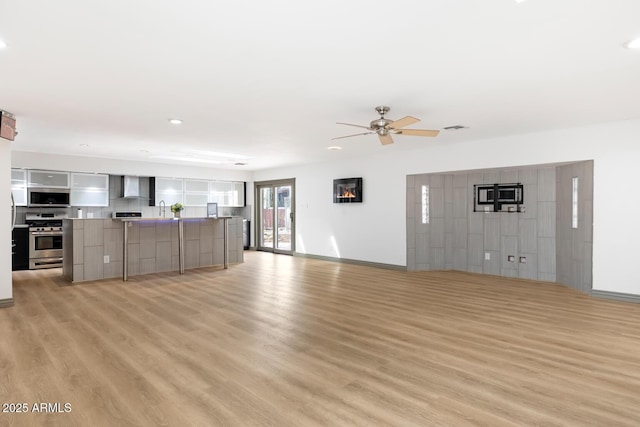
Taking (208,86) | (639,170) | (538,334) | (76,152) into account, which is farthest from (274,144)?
(639,170)

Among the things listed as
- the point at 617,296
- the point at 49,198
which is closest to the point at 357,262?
the point at 617,296

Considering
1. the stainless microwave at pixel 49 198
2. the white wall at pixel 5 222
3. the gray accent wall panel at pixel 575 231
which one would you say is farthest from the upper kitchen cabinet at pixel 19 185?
the gray accent wall panel at pixel 575 231

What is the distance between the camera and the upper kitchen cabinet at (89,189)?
26.6 feet

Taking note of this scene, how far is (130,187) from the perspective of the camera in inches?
352

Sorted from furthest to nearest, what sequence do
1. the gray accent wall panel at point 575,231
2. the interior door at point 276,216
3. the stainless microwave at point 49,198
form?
the interior door at point 276,216 → the stainless microwave at point 49,198 → the gray accent wall panel at point 575,231

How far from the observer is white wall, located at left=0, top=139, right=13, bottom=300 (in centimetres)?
469

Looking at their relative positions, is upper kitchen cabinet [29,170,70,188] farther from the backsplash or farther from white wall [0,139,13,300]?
white wall [0,139,13,300]

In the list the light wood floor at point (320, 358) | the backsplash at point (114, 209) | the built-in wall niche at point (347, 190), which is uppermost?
the built-in wall niche at point (347, 190)

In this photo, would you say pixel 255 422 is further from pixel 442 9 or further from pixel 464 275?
pixel 464 275

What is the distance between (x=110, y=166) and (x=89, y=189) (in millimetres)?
722

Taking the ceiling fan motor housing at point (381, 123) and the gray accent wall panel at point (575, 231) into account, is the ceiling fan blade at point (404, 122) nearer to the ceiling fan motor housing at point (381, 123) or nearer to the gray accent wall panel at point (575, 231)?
the ceiling fan motor housing at point (381, 123)

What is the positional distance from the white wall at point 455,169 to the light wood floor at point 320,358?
2.77 ft

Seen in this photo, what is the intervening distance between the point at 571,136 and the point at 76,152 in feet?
30.8

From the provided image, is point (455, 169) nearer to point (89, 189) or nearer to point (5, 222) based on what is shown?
point (5, 222)
